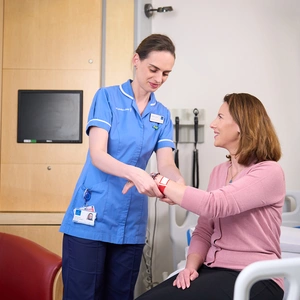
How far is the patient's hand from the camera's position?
1335 millimetres

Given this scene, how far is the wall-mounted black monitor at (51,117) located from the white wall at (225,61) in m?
0.63

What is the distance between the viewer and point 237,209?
1332 millimetres

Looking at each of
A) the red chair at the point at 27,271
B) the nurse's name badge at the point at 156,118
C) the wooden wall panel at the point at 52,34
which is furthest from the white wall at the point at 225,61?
the red chair at the point at 27,271

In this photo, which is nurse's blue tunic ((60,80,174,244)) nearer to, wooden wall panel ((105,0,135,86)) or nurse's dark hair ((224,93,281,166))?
nurse's dark hair ((224,93,281,166))

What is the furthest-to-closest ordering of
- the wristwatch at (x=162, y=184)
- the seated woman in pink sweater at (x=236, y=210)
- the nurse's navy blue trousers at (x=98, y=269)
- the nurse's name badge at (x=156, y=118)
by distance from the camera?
the nurse's name badge at (x=156, y=118) → the nurse's navy blue trousers at (x=98, y=269) → the wristwatch at (x=162, y=184) → the seated woman in pink sweater at (x=236, y=210)

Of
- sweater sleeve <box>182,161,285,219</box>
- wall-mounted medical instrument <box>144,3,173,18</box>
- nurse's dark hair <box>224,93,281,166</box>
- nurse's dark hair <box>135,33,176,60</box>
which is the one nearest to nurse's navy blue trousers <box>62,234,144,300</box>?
sweater sleeve <box>182,161,285,219</box>

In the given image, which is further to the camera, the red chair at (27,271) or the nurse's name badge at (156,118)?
the nurse's name badge at (156,118)

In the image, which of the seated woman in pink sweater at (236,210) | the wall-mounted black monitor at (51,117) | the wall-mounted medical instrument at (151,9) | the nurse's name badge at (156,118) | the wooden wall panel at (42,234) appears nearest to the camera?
the seated woman in pink sweater at (236,210)

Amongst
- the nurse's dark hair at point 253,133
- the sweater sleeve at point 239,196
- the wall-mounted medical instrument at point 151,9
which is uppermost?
the wall-mounted medical instrument at point 151,9

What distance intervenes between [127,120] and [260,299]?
0.85 metres

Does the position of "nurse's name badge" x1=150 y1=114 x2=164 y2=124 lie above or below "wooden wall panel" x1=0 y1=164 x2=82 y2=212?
above

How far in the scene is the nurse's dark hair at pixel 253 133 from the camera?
1466 millimetres

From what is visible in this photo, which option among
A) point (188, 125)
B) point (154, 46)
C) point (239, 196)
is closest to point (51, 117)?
point (188, 125)

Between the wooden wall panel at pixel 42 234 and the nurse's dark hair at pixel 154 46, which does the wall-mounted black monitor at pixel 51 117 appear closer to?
the wooden wall panel at pixel 42 234
